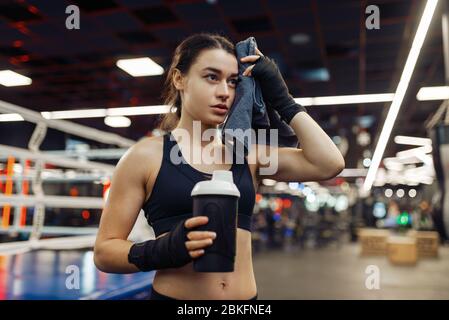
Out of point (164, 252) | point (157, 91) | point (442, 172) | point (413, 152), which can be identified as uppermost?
point (157, 91)

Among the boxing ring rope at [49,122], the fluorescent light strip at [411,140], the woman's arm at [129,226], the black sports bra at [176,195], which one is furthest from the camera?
the fluorescent light strip at [411,140]

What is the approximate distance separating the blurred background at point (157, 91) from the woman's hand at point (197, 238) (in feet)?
3.65

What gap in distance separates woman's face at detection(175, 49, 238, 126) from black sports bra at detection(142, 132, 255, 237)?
0.12m

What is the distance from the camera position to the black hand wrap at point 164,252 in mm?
717

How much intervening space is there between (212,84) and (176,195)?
0.88 feet

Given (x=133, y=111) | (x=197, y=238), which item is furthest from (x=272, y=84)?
(x=133, y=111)

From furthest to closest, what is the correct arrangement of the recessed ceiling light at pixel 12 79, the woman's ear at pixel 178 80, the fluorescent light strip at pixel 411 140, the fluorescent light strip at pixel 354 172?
1. the fluorescent light strip at pixel 354 172
2. the fluorescent light strip at pixel 411 140
3. the recessed ceiling light at pixel 12 79
4. the woman's ear at pixel 178 80

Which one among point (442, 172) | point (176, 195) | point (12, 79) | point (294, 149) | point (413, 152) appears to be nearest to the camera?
point (176, 195)

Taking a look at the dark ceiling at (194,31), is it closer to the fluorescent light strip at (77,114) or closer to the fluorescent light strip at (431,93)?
the fluorescent light strip at (431,93)

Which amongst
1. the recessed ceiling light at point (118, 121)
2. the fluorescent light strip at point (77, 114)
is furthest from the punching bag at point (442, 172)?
the recessed ceiling light at point (118, 121)

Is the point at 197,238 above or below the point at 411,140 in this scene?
below

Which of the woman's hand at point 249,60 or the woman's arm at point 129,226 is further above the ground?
the woman's hand at point 249,60

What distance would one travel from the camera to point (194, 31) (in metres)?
5.43

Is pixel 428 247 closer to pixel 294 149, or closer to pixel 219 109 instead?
pixel 294 149
